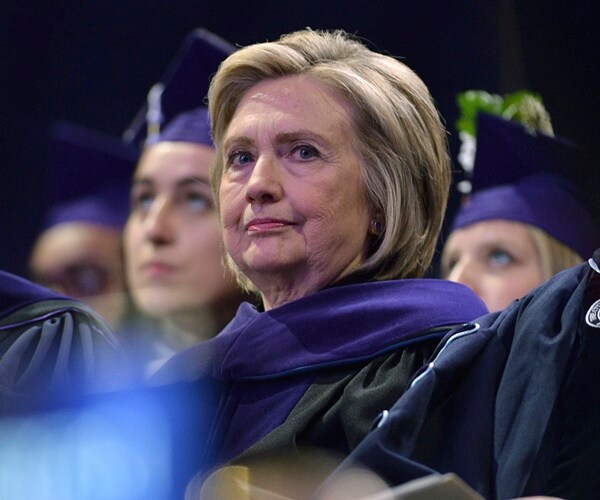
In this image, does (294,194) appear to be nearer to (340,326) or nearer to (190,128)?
(340,326)

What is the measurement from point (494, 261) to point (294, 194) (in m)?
1.41

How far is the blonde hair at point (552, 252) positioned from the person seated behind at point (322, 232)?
3.79ft

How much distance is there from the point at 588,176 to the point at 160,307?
1.34m

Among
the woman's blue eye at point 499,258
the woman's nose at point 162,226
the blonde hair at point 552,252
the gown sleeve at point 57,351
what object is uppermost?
the gown sleeve at point 57,351

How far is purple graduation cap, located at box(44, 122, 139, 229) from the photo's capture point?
4.50 m

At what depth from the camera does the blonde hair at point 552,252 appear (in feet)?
12.2

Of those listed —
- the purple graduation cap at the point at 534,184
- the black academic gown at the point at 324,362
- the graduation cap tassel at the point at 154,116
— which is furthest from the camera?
the graduation cap tassel at the point at 154,116

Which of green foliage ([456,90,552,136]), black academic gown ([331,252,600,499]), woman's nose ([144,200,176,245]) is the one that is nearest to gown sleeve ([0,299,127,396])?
black academic gown ([331,252,600,499])

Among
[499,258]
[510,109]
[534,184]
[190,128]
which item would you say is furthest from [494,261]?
[190,128]

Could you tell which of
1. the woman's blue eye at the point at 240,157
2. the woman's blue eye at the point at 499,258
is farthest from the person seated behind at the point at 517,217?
the woman's blue eye at the point at 240,157

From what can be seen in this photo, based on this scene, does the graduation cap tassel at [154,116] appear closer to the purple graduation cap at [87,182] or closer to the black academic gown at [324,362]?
the purple graduation cap at [87,182]

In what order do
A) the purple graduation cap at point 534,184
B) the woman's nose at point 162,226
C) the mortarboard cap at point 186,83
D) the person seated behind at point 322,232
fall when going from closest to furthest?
the person seated behind at point 322,232 → the purple graduation cap at point 534,184 → the woman's nose at point 162,226 → the mortarboard cap at point 186,83

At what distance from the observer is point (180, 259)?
386 cm

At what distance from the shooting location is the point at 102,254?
4.47m
